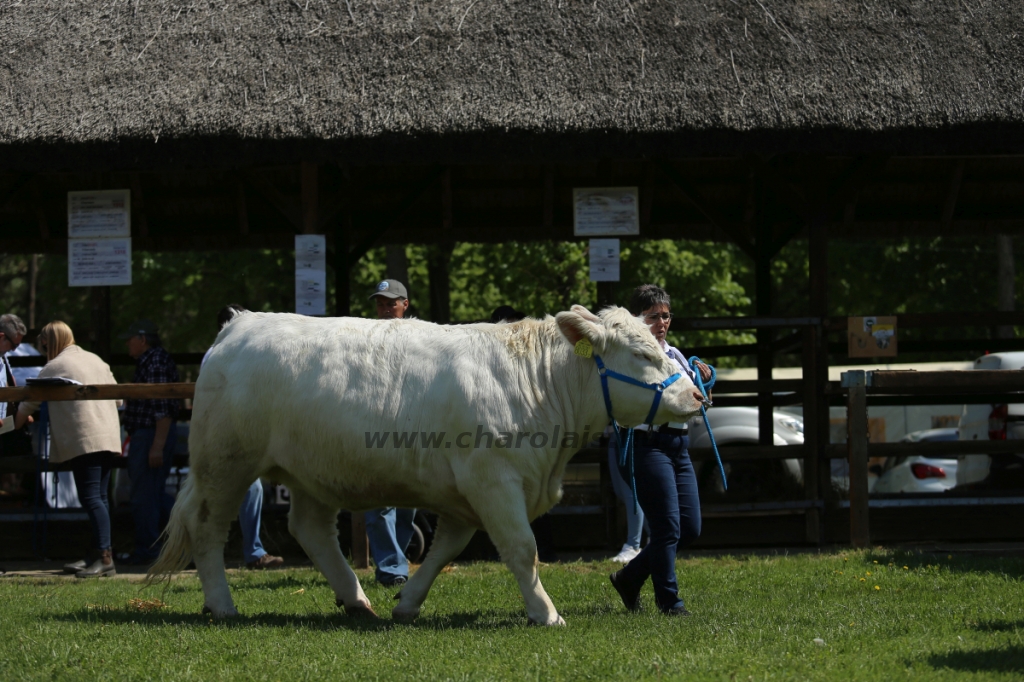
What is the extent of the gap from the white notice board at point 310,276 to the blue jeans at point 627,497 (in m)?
2.64

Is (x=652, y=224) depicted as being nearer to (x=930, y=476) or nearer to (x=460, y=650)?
(x=930, y=476)

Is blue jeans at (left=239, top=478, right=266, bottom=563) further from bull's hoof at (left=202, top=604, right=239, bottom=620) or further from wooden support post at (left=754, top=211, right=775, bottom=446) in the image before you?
wooden support post at (left=754, top=211, right=775, bottom=446)

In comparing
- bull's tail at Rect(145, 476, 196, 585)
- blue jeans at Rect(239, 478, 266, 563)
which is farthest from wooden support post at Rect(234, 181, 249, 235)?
bull's tail at Rect(145, 476, 196, 585)

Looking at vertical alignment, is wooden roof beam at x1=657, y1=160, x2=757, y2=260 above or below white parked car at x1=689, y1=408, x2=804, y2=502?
above

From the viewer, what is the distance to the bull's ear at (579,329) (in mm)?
6035

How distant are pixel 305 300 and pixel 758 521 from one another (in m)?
4.38

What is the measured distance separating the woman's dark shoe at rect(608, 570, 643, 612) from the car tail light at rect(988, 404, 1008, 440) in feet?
21.4

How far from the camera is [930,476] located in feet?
48.3

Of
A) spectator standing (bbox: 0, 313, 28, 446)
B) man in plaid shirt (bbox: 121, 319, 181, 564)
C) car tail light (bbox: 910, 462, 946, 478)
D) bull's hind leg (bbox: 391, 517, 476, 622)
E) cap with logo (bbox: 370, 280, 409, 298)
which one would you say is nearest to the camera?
bull's hind leg (bbox: 391, 517, 476, 622)

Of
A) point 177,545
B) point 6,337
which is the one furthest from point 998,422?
point 6,337

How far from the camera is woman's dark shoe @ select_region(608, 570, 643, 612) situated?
6.25 metres

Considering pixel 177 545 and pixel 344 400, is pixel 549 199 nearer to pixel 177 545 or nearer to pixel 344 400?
pixel 344 400

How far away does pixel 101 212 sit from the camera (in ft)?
32.5

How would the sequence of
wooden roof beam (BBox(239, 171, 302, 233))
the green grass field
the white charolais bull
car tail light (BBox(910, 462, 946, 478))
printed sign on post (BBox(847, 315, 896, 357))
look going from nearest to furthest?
the green grass field, the white charolais bull, printed sign on post (BBox(847, 315, 896, 357)), wooden roof beam (BBox(239, 171, 302, 233)), car tail light (BBox(910, 462, 946, 478))
